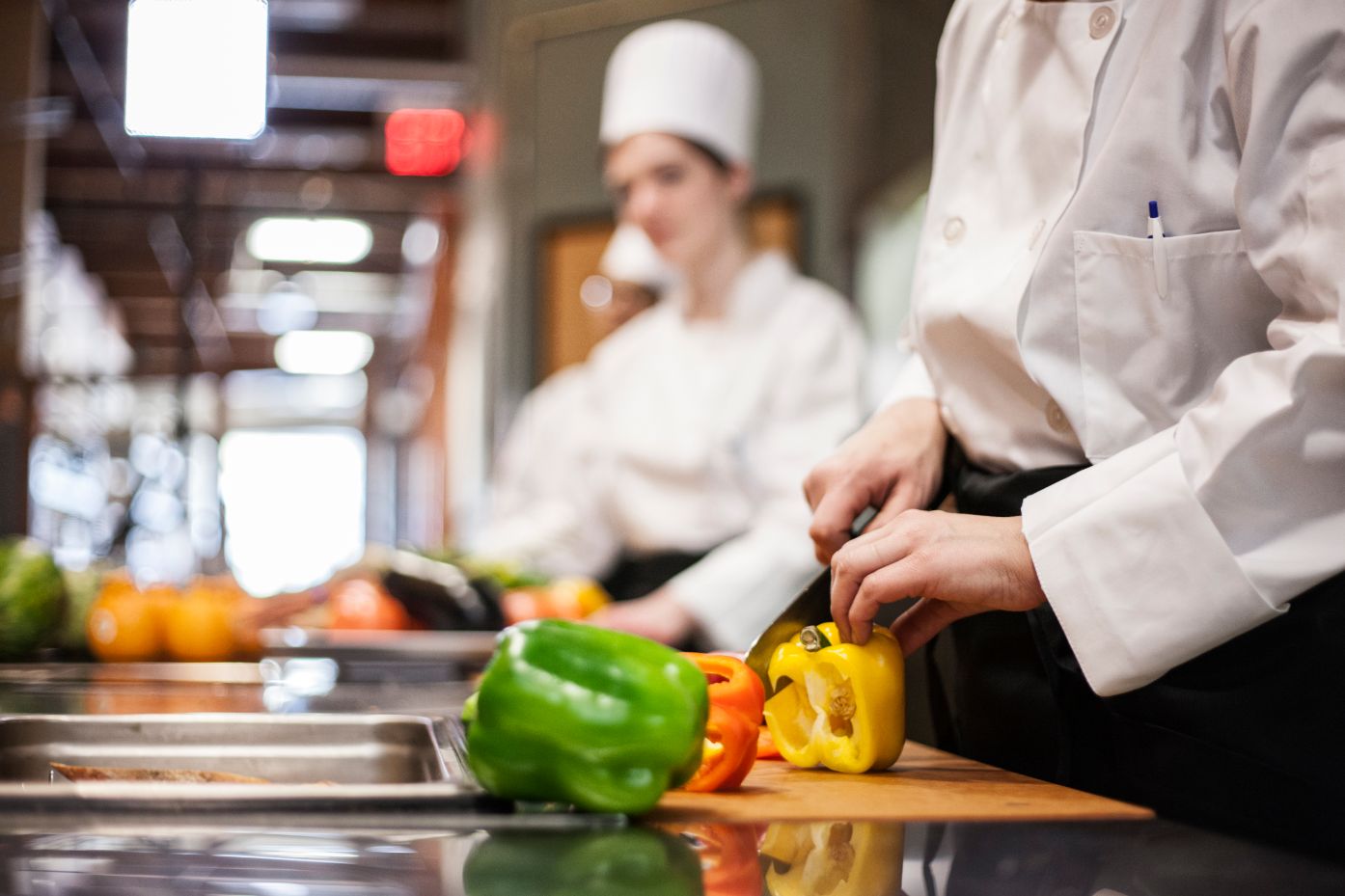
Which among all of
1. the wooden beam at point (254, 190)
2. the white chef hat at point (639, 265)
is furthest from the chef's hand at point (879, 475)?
the wooden beam at point (254, 190)

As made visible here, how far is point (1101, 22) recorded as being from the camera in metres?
1.10

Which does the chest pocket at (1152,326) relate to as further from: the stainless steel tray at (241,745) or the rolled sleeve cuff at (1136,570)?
the stainless steel tray at (241,745)

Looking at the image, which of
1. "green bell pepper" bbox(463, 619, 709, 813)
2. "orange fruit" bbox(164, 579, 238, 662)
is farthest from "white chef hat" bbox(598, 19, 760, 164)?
"green bell pepper" bbox(463, 619, 709, 813)

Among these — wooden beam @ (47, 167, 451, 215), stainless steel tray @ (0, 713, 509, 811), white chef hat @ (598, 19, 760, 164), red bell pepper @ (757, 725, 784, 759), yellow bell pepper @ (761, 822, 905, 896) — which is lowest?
stainless steel tray @ (0, 713, 509, 811)

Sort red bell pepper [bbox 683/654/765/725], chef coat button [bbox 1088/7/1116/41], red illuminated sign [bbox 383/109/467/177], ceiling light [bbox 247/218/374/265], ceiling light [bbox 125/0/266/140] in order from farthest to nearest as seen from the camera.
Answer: ceiling light [bbox 247/218/374/265], red illuminated sign [bbox 383/109/467/177], ceiling light [bbox 125/0/266/140], chef coat button [bbox 1088/7/1116/41], red bell pepper [bbox 683/654/765/725]

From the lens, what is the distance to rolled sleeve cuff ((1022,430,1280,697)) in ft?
2.93

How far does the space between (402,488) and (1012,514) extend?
69.5 feet

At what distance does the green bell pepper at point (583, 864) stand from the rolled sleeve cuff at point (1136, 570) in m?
0.36

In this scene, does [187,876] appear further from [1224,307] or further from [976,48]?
[976,48]

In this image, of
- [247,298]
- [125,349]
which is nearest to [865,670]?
[247,298]

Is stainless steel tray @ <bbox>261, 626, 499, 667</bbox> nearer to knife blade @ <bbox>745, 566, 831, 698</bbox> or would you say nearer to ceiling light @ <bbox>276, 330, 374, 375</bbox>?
knife blade @ <bbox>745, 566, 831, 698</bbox>

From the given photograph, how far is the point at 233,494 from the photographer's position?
22922mm

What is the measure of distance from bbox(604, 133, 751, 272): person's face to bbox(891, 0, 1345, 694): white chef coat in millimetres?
1762

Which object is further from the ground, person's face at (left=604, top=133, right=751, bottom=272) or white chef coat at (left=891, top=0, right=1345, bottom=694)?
person's face at (left=604, top=133, right=751, bottom=272)
